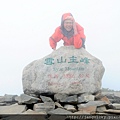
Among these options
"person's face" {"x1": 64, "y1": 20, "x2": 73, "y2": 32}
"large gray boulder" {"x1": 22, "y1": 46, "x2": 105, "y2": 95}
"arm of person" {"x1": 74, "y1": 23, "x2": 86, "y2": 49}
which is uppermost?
"person's face" {"x1": 64, "y1": 20, "x2": 73, "y2": 32}

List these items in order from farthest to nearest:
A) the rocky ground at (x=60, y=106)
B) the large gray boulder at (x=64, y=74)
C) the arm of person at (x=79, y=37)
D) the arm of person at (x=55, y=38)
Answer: the arm of person at (x=55, y=38) → the arm of person at (x=79, y=37) → the large gray boulder at (x=64, y=74) → the rocky ground at (x=60, y=106)

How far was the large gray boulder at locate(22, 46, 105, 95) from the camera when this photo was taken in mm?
7398

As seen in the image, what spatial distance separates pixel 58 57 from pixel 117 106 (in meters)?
2.03

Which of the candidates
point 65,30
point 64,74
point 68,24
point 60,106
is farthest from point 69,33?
point 60,106

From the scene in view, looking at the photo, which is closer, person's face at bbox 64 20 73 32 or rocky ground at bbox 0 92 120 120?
rocky ground at bbox 0 92 120 120

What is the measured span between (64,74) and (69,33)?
133cm

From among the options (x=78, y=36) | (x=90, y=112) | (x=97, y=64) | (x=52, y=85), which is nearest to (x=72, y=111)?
(x=90, y=112)

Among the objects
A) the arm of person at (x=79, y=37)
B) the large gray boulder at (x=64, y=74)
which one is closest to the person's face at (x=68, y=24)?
the arm of person at (x=79, y=37)

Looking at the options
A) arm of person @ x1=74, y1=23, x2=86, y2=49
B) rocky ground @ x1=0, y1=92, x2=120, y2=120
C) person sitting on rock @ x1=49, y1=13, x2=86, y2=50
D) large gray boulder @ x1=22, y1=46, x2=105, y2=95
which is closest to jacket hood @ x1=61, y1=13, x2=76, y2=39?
person sitting on rock @ x1=49, y1=13, x2=86, y2=50

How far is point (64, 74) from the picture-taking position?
7535mm

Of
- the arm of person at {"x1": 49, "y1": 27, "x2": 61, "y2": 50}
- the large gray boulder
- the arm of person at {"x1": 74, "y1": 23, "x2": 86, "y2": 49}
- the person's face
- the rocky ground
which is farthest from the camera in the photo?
the arm of person at {"x1": 49, "y1": 27, "x2": 61, "y2": 50}

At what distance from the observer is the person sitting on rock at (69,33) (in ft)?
26.4

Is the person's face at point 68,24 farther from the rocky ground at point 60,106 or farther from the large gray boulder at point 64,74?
the rocky ground at point 60,106

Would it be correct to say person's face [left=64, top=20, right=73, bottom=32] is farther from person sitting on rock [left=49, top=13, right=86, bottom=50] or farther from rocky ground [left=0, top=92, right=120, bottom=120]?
rocky ground [left=0, top=92, right=120, bottom=120]
